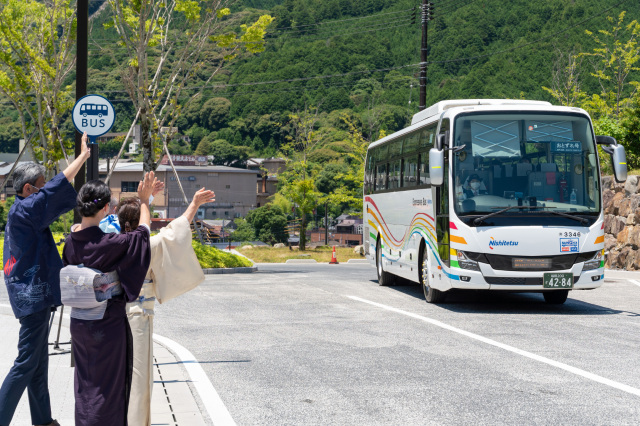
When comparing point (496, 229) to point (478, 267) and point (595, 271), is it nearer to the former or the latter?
point (478, 267)

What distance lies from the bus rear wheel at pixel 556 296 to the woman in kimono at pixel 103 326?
35.1 feet

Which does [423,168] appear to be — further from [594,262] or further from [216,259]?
[216,259]

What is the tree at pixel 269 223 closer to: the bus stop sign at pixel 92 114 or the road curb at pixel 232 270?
the road curb at pixel 232 270

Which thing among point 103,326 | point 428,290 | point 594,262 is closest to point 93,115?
point 103,326

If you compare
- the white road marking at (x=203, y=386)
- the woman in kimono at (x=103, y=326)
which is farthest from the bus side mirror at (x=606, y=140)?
the woman in kimono at (x=103, y=326)

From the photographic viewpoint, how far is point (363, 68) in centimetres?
12069

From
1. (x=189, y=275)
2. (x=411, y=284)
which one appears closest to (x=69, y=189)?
(x=189, y=275)

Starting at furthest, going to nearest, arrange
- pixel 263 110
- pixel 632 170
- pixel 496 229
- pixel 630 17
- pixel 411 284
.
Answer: pixel 263 110, pixel 630 17, pixel 632 170, pixel 411 284, pixel 496 229

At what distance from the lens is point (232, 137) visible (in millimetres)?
134750

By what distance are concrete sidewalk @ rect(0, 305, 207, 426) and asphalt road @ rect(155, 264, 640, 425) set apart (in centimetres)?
33

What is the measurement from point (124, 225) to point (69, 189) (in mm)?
529

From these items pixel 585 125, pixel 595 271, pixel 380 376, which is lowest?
pixel 380 376

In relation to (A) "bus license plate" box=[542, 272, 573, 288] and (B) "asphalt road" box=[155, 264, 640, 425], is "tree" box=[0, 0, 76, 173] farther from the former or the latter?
(A) "bus license plate" box=[542, 272, 573, 288]

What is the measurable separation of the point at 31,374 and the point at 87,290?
3.83 ft
